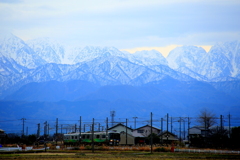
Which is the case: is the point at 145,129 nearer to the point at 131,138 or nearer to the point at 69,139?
the point at 131,138

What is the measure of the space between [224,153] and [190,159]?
13.6m

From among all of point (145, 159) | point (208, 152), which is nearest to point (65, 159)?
point (145, 159)

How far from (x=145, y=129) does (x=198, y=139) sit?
110 feet

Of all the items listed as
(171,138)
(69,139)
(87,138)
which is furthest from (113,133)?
(171,138)

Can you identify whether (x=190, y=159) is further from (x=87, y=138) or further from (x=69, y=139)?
(x=69, y=139)

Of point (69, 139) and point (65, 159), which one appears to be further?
point (69, 139)

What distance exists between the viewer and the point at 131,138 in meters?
94.2

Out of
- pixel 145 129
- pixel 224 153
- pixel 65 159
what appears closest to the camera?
pixel 65 159

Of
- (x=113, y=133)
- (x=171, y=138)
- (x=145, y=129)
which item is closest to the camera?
(x=113, y=133)

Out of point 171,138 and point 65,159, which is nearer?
point 65,159

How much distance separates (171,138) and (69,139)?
26493mm

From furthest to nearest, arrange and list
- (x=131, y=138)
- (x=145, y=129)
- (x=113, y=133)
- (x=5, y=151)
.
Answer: (x=145, y=129) → (x=131, y=138) → (x=113, y=133) → (x=5, y=151)

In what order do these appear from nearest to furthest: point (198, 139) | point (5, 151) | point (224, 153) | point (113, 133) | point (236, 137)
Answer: point (224, 153), point (5, 151), point (236, 137), point (198, 139), point (113, 133)

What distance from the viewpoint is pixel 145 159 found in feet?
139
